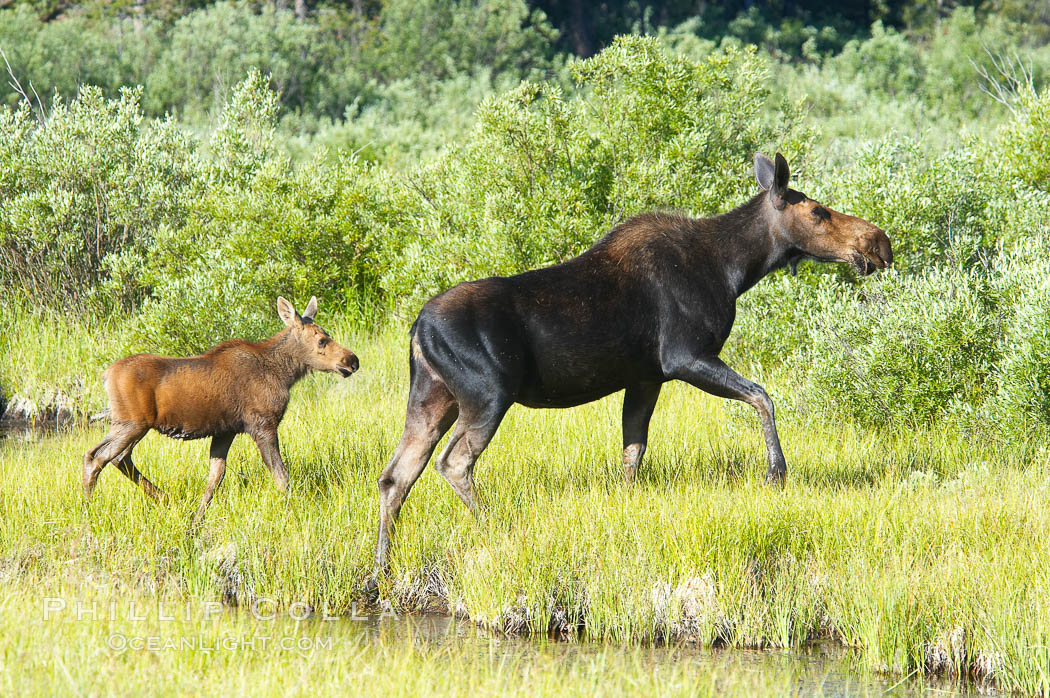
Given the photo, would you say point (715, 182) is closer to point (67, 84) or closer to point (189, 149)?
point (189, 149)

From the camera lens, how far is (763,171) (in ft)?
24.9

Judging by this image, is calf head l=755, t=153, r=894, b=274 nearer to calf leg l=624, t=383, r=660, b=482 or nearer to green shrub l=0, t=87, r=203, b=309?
calf leg l=624, t=383, r=660, b=482

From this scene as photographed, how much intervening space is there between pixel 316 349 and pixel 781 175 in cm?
316

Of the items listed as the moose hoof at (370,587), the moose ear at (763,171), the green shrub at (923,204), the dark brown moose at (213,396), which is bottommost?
the moose hoof at (370,587)

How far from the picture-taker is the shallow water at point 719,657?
5238 millimetres

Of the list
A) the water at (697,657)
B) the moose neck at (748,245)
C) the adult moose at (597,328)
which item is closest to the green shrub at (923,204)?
the adult moose at (597,328)

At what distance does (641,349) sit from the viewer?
22.0ft

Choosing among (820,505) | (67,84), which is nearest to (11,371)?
(820,505)

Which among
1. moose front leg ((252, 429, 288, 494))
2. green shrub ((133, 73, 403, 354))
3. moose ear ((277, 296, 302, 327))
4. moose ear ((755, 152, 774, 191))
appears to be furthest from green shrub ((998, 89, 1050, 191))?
moose front leg ((252, 429, 288, 494))

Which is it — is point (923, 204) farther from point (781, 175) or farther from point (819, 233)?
point (781, 175)

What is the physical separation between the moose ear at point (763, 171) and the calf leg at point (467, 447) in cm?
241

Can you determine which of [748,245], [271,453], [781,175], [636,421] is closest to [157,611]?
[271,453]

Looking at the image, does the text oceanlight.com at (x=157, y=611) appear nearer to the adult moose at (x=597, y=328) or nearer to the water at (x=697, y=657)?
the water at (x=697, y=657)

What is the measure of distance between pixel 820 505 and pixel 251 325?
663 cm
